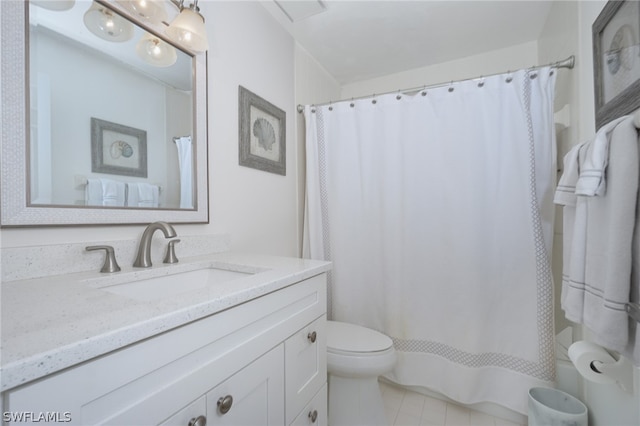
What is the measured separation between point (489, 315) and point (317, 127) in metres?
1.53

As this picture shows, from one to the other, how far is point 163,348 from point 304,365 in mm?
551

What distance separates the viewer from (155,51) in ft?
3.44

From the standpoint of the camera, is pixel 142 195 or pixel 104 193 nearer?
pixel 104 193

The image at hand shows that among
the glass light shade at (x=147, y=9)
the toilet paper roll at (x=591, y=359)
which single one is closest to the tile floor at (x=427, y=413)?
the toilet paper roll at (x=591, y=359)

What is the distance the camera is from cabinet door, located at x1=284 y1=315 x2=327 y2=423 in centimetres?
85

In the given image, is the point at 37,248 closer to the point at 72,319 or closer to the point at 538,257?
the point at 72,319

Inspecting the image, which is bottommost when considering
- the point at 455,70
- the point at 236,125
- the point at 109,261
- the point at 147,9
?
the point at 109,261

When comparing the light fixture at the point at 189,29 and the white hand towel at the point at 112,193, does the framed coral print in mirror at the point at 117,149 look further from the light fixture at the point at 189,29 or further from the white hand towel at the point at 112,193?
the light fixture at the point at 189,29

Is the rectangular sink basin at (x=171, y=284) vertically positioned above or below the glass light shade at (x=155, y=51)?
below

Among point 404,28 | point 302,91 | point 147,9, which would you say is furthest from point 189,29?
point 404,28

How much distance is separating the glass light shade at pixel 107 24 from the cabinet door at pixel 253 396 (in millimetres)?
1139

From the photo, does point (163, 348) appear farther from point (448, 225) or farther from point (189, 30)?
point (448, 225)

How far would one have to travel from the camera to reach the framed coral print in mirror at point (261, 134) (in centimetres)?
144

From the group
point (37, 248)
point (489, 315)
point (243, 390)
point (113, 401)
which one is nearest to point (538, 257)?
point (489, 315)
